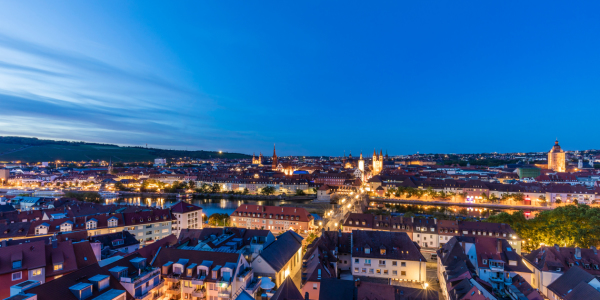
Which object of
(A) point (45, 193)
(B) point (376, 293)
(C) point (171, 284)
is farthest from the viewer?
(A) point (45, 193)

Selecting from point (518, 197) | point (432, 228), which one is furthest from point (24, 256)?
point (518, 197)

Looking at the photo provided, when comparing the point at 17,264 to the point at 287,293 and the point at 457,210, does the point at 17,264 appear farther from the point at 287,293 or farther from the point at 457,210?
the point at 457,210

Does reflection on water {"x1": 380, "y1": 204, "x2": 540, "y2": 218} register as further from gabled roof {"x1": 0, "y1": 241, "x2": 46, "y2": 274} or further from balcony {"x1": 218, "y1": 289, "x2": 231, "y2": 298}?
gabled roof {"x1": 0, "y1": 241, "x2": 46, "y2": 274}

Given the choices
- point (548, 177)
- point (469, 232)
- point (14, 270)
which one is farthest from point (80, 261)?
point (548, 177)

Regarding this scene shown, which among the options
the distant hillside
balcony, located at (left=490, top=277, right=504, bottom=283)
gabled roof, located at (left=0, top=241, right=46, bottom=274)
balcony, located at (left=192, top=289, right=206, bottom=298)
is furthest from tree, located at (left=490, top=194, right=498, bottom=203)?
the distant hillside

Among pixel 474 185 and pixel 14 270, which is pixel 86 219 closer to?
pixel 14 270

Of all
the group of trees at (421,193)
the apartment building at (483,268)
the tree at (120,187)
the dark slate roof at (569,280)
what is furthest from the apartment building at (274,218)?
the tree at (120,187)
